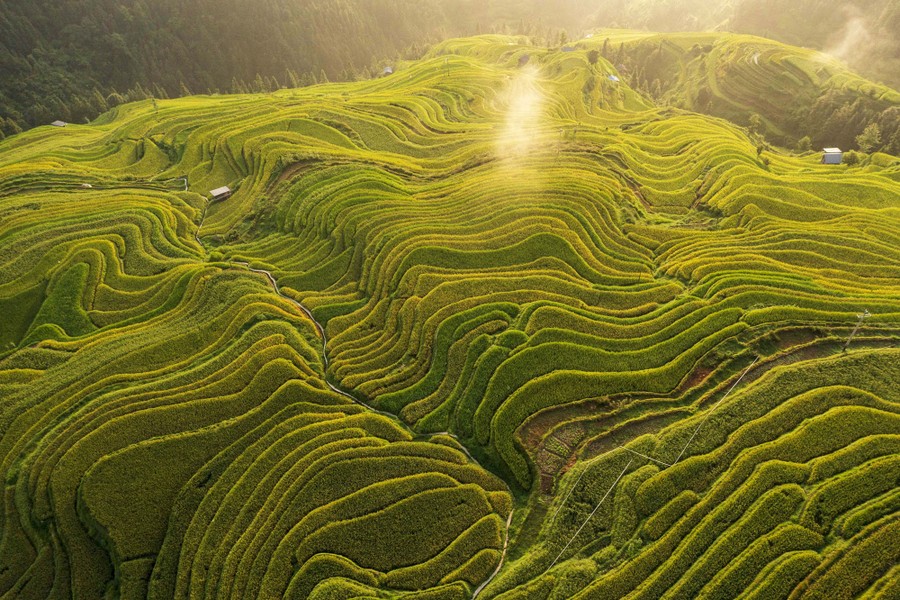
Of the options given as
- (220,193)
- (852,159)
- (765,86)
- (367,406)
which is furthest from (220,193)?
(765,86)

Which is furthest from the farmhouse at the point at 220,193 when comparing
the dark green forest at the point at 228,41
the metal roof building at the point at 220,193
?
the dark green forest at the point at 228,41

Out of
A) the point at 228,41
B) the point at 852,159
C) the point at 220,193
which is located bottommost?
the point at 220,193

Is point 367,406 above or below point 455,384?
below

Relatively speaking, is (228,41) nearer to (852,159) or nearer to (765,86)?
(765,86)

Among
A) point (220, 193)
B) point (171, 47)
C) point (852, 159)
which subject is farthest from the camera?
point (171, 47)

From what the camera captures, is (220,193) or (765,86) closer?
(220,193)

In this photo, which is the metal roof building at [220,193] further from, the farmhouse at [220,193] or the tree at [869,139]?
the tree at [869,139]

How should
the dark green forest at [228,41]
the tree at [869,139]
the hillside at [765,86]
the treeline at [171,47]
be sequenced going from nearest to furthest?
the tree at [869,139] < the hillside at [765,86] < the dark green forest at [228,41] < the treeline at [171,47]
